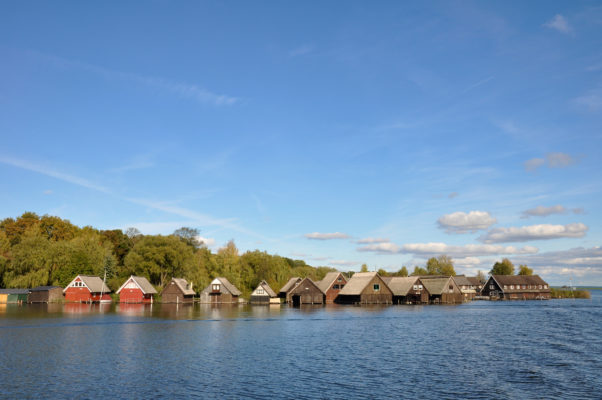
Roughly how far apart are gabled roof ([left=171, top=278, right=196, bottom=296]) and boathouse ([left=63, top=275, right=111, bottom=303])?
56.7ft

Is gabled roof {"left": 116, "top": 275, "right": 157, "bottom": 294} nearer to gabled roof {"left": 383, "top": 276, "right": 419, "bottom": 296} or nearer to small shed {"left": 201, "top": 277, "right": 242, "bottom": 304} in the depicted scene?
small shed {"left": 201, "top": 277, "right": 242, "bottom": 304}

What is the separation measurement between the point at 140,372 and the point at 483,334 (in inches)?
1586

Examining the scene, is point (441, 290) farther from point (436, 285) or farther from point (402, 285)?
point (402, 285)

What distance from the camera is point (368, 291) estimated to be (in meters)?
115

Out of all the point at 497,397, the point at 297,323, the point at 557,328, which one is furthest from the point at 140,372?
the point at 557,328

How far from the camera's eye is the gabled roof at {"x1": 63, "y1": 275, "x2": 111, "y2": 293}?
10571 cm

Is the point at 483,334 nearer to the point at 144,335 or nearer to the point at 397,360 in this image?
the point at 397,360

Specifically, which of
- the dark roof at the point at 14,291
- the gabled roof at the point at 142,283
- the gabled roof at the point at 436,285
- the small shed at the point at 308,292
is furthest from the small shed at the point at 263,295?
the dark roof at the point at 14,291

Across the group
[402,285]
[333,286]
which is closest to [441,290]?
[402,285]

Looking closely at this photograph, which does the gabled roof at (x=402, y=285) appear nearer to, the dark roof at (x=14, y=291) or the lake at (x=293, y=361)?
the lake at (x=293, y=361)

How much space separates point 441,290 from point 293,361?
9498cm

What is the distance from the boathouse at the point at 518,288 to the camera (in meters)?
160

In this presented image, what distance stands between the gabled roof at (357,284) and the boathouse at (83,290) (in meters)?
61.4

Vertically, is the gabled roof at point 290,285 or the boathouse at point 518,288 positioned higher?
the gabled roof at point 290,285
